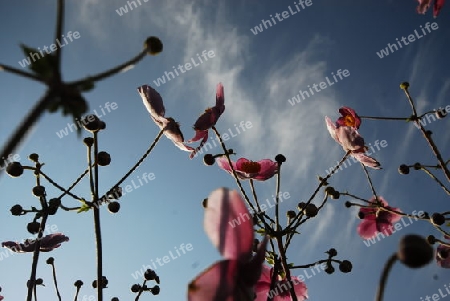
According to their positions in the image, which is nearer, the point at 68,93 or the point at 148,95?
the point at 68,93

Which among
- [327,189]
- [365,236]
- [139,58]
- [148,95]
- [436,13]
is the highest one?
[148,95]

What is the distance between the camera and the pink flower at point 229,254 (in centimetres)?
90

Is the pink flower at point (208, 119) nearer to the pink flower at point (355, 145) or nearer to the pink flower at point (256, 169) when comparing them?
the pink flower at point (256, 169)

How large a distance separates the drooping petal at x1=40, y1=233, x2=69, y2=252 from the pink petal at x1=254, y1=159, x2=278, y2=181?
1.79 m

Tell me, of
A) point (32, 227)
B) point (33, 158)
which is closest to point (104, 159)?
point (33, 158)

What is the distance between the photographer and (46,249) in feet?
10.3

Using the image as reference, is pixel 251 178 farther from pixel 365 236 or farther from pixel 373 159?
pixel 365 236

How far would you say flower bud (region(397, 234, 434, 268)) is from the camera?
762 mm

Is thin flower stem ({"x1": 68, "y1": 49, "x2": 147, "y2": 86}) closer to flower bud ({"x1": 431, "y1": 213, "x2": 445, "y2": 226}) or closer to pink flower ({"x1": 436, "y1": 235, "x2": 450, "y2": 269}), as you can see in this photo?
flower bud ({"x1": 431, "y1": 213, "x2": 445, "y2": 226})

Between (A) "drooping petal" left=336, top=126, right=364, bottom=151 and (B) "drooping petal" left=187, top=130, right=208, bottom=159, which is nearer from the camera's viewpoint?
(A) "drooping petal" left=336, top=126, right=364, bottom=151

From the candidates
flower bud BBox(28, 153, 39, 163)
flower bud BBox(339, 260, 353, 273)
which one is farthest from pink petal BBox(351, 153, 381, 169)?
flower bud BBox(28, 153, 39, 163)

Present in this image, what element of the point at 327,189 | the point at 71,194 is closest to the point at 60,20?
the point at 71,194

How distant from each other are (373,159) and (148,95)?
5.33ft

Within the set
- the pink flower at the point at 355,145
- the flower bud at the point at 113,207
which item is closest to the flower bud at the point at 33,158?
the flower bud at the point at 113,207
